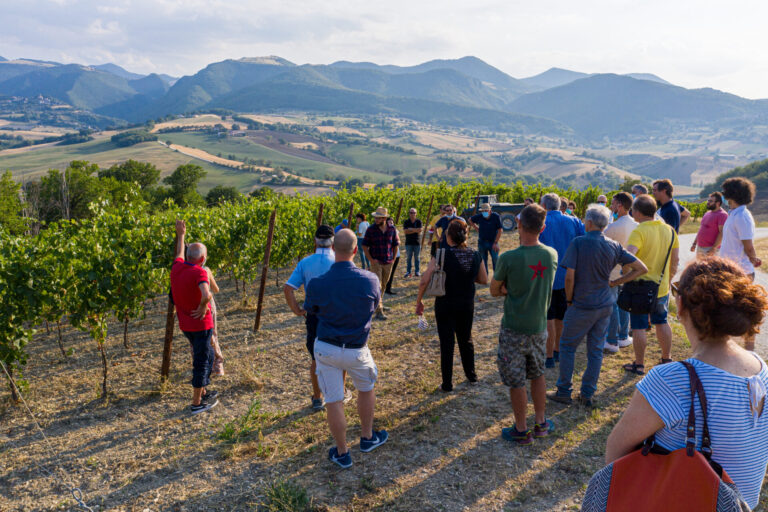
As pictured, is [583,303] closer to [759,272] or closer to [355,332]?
[355,332]

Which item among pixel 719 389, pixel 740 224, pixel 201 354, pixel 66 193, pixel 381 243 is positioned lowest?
pixel 66 193

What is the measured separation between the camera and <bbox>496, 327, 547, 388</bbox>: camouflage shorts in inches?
153

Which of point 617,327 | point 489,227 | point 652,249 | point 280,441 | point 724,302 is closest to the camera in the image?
point 724,302

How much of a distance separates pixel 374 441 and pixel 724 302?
11.0 ft

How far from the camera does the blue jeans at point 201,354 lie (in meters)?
4.89

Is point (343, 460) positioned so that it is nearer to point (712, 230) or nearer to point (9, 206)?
point (712, 230)

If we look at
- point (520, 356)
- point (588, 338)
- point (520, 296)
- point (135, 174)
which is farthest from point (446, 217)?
point (135, 174)

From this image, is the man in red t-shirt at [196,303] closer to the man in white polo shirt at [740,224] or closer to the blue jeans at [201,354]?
the blue jeans at [201,354]

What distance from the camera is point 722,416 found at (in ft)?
5.18

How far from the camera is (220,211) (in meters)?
11.0

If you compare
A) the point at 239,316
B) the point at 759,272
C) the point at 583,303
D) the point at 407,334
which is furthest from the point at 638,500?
the point at 759,272

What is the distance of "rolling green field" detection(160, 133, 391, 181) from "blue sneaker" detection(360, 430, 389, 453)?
127991mm

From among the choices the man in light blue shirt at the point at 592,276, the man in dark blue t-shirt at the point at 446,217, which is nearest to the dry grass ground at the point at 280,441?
the man in light blue shirt at the point at 592,276

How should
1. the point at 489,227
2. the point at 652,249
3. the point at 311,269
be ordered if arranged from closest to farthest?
the point at 311,269
the point at 652,249
the point at 489,227
